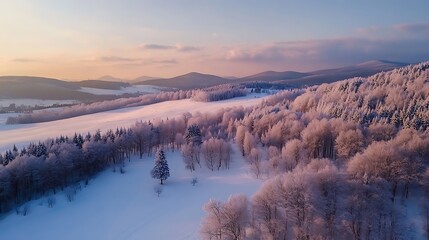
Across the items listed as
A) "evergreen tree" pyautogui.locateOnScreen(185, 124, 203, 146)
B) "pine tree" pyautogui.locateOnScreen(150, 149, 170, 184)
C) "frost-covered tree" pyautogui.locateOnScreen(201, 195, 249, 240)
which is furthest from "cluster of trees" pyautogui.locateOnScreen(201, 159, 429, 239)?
"evergreen tree" pyautogui.locateOnScreen(185, 124, 203, 146)

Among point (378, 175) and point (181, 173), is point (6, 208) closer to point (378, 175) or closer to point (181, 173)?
point (181, 173)

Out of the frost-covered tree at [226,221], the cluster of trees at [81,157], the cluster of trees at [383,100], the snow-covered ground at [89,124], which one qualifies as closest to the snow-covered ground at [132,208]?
the cluster of trees at [81,157]

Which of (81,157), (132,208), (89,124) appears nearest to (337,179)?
(132,208)

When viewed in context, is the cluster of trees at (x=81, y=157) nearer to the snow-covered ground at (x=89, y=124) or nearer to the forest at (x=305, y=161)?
the forest at (x=305, y=161)

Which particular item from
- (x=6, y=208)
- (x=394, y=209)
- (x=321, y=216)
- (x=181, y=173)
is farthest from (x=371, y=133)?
(x=6, y=208)

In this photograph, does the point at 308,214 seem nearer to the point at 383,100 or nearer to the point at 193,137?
the point at 193,137
